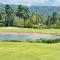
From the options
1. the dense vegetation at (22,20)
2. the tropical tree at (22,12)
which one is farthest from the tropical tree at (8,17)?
the tropical tree at (22,12)

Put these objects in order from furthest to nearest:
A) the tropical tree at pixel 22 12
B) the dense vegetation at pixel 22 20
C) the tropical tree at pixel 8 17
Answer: the tropical tree at pixel 22 12 < the tropical tree at pixel 8 17 < the dense vegetation at pixel 22 20

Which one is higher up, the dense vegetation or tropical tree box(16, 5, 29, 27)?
tropical tree box(16, 5, 29, 27)

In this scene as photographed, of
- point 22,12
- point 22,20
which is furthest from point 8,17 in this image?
point 22,12

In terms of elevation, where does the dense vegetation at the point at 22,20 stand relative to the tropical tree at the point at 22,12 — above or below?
below

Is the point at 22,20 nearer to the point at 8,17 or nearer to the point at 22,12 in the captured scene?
the point at 8,17

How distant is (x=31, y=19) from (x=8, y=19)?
10121mm

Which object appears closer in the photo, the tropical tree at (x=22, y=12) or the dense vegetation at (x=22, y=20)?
the dense vegetation at (x=22, y=20)

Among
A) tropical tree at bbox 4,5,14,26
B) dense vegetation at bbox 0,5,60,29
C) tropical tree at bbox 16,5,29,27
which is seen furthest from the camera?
tropical tree at bbox 16,5,29,27

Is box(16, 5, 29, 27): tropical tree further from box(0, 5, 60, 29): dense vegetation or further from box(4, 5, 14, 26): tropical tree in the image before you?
box(4, 5, 14, 26): tropical tree

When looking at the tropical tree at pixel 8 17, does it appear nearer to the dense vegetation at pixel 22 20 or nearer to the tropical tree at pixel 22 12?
the dense vegetation at pixel 22 20

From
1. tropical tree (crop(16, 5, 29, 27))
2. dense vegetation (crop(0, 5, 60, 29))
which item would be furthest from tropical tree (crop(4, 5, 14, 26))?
tropical tree (crop(16, 5, 29, 27))

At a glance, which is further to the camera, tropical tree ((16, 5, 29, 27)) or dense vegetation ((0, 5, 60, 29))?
tropical tree ((16, 5, 29, 27))

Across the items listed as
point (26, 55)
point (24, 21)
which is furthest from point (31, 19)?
point (26, 55)

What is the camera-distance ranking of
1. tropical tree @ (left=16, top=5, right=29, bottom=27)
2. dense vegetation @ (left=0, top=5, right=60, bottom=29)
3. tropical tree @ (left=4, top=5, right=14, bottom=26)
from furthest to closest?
tropical tree @ (left=16, top=5, right=29, bottom=27), tropical tree @ (left=4, top=5, right=14, bottom=26), dense vegetation @ (left=0, top=5, right=60, bottom=29)
